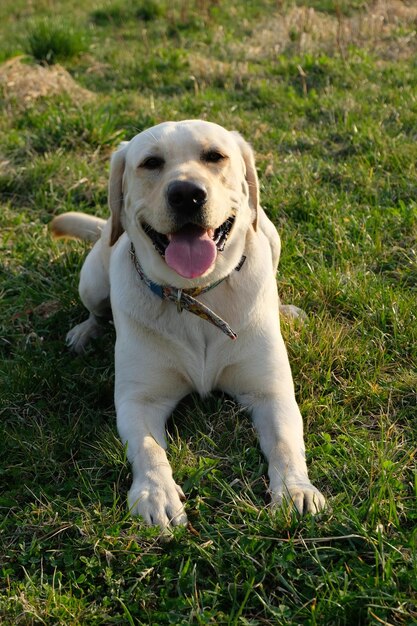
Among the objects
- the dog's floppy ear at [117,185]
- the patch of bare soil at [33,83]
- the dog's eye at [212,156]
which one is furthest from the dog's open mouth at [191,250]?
the patch of bare soil at [33,83]

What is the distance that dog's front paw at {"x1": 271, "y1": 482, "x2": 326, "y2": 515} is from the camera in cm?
251

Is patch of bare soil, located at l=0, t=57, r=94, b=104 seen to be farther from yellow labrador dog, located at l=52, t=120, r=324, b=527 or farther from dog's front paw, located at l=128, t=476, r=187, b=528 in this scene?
dog's front paw, located at l=128, t=476, r=187, b=528

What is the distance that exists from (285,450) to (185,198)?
1.01 meters

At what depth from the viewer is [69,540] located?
254 centimetres

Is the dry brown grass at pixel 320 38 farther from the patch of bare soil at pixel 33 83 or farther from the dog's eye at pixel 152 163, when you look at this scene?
the dog's eye at pixel 152 163

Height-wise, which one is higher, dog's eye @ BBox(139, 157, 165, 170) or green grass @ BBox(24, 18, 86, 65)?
dog's eye @ BBox(139, 157, 165, 170)

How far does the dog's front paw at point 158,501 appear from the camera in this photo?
99.9 inches

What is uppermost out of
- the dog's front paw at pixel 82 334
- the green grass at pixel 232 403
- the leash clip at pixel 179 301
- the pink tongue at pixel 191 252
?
the pink tongue at pixel 191 252

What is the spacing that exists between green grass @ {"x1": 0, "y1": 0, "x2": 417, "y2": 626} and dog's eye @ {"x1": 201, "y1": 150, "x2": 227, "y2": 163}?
3.00ft

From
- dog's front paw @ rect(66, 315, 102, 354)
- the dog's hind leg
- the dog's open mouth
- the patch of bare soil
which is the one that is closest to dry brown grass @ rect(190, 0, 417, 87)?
the patch of bare soil

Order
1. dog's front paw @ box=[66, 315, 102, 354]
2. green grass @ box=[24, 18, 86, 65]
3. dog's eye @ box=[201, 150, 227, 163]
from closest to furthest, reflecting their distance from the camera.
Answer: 1. dog's eye @ box=[201, 150, 227, 163]
2. dog's front paw @ box=[66, 315, 102, 354]
3. green grass @ box=[24, 18, 86, 65]

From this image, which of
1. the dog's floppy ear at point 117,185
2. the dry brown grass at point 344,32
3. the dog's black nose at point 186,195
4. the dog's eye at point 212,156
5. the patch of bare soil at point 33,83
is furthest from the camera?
the dry brown grass at point 344,32

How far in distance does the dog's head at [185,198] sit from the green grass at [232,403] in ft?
2.09

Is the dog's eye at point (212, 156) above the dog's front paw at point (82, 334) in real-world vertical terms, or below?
above
